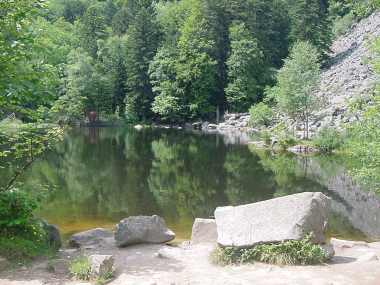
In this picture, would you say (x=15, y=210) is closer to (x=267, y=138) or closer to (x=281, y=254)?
(x=281, y=254)

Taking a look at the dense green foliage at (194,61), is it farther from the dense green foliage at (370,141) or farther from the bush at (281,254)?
the bush at (281,254)

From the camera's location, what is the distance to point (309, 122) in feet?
168

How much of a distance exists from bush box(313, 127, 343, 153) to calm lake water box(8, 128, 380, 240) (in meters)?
3.67

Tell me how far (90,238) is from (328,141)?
99.3 feet

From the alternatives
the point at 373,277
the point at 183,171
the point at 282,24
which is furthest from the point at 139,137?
the point at 373,277

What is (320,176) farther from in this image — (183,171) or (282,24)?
(282,24)

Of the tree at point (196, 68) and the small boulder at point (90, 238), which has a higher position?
the tree at point (196, 68)

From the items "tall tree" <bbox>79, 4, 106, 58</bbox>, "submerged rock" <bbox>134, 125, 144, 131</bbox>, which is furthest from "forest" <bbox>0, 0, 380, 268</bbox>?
"submerged rock" <bbox>134, 125, 144, 131</bbox>

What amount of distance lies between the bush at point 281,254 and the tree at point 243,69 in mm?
59523

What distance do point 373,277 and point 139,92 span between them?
66006 mm

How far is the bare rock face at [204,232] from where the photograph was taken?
1292 cm

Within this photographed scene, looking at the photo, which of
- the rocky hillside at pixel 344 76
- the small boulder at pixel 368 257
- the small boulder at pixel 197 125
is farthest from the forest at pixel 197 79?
the small boulder at pixel 368 257

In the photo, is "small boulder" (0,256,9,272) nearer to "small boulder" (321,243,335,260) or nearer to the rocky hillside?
"small boulder" (321,243,335,260)

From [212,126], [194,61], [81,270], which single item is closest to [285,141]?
[212,126]
